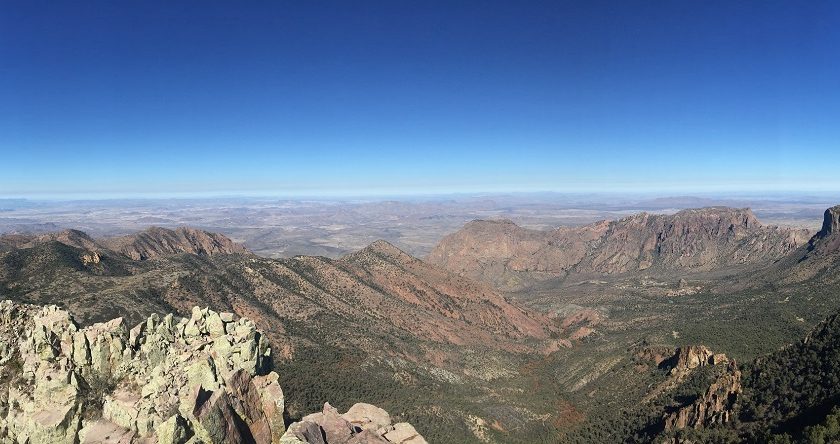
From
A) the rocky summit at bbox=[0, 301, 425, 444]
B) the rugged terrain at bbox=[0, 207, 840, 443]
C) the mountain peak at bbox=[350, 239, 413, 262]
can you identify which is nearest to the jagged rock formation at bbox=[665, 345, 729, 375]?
the rugged terrain at bbox=[0, 207, 840, 443]

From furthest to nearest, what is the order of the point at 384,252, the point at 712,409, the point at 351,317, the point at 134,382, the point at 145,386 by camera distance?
the point at 384,252
the point at 351,317
the point at 712,409
the point at 134,382
the point at 145,386

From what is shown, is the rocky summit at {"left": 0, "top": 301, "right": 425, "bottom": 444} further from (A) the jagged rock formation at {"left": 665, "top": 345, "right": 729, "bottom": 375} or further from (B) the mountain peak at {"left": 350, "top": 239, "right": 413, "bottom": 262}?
(B) the mountain peak at {"left": 350, "top": 239, "right": 413, "bottom": 262}

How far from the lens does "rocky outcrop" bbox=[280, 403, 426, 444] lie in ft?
124

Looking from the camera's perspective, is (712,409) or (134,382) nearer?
(134,382)

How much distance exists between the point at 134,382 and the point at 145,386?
368 cm

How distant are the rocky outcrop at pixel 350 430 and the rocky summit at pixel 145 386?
4.1 inches

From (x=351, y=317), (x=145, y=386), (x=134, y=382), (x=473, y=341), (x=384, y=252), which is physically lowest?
(x=473, y=341)

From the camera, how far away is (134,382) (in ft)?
135

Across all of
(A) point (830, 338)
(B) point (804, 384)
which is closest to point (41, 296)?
(B) point (804, 384)

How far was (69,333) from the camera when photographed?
43.9m

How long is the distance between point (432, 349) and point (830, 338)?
3102 inches

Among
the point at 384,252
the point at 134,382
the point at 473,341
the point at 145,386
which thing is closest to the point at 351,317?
the point at 473,341

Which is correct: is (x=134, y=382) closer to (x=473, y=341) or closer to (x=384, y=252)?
(x=473, y=341)

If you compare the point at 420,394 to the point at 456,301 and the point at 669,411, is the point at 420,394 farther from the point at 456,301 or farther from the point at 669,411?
the point at 456,301
